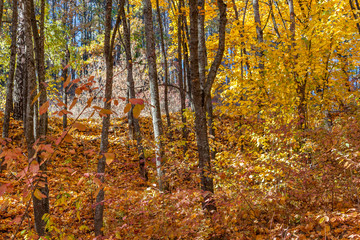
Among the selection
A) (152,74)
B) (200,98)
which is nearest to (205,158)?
(200,98)

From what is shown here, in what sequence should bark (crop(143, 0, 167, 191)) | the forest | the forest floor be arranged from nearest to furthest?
the forest
the forest floor
bark (crop(143, 0, 167, 191))

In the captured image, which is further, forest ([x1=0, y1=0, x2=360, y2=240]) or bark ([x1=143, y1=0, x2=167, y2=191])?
bark ([x1=143, y1=0, x2=167, y2=191])

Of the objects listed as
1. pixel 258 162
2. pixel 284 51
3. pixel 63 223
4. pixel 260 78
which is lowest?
pixel 63 223

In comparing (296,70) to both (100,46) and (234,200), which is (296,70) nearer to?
(234,200)

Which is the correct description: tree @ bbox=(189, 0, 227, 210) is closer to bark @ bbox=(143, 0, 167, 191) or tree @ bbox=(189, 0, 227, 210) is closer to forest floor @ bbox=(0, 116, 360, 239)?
forest floor @ bbox=(0, 116, 360, 239)

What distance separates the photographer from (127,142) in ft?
31.3

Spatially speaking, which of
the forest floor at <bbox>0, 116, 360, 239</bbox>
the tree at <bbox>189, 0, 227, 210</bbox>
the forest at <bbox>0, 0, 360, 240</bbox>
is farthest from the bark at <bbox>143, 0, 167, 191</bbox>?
the tree at <bbox>189, 0, 227, 210</bbox>

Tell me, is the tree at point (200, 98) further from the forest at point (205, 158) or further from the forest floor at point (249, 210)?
the forest floor at point (249, 210)

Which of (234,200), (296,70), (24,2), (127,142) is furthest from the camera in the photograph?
(127,142)

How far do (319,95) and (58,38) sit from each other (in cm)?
823

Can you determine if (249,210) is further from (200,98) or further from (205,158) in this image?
(200,98)

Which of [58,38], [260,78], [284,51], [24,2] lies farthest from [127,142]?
[24,2]

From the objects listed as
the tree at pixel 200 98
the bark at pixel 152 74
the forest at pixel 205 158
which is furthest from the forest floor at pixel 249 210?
the bark at pixel 152 74

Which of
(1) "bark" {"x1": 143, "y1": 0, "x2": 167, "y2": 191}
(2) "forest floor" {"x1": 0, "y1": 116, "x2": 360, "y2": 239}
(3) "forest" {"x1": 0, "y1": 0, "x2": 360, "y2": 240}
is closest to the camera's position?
(3) "forest" {"x1": 0, "y1": 0, "x2": 360, "y2": 240}
